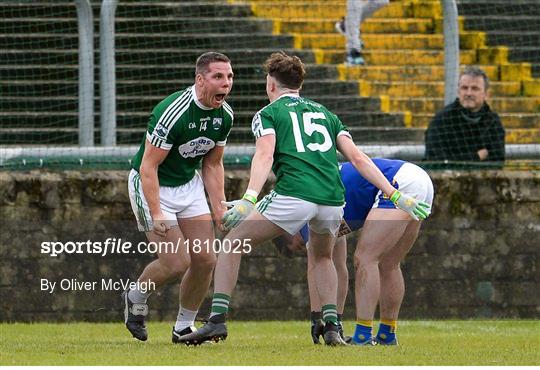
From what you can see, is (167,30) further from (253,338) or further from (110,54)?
(253,338)

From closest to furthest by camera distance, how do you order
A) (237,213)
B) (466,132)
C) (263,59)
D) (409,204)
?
1. (237,213)
2. (409,204)
3. (466,132)
4. (263,59)

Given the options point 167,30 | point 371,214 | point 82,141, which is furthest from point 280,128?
point 167,30

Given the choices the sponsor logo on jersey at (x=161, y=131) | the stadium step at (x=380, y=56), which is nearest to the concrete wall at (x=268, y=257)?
the stadium step at (x=380, y=56)

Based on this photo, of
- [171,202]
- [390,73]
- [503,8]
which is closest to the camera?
[171,202]

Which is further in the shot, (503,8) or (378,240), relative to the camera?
(503,8)

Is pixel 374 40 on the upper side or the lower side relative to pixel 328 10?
lower

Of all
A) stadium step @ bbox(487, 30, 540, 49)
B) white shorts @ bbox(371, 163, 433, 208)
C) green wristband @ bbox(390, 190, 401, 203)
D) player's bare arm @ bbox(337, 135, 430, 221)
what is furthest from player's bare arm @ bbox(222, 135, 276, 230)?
stadium step @ bbox(487, 30, 540, 49)

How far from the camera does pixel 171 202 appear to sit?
11.7 metres

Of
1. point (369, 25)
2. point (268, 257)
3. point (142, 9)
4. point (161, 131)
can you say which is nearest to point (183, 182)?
point (161, 131)

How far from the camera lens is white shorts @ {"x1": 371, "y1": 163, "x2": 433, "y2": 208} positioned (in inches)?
461

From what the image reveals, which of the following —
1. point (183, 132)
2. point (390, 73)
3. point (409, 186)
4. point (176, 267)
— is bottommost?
point (176, 267)

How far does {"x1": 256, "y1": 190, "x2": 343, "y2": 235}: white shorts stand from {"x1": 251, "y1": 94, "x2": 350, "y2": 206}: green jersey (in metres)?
0.04

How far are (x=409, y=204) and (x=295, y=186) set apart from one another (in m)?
0.77

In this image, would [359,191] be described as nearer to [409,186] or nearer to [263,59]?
[409,186]
